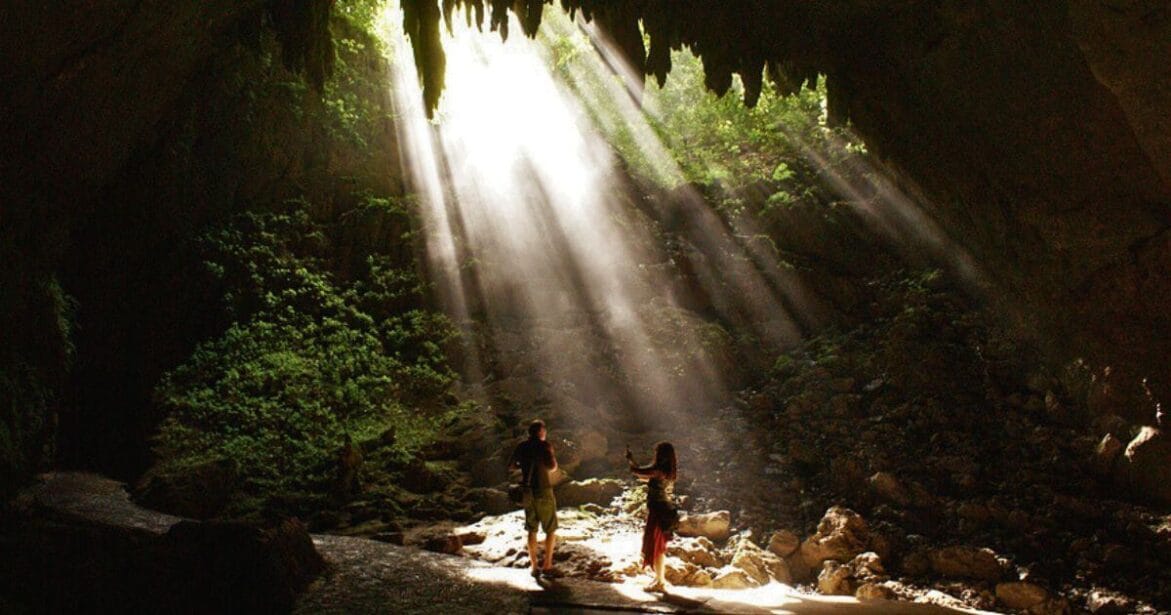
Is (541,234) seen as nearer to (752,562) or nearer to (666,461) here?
(666,461)

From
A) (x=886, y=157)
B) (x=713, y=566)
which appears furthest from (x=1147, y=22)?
(x=713, y=566)

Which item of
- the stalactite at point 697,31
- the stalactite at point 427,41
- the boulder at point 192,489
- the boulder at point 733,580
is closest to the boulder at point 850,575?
the boulder at point 733,580

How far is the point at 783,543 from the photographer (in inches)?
325

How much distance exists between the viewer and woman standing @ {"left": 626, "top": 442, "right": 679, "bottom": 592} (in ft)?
22.2

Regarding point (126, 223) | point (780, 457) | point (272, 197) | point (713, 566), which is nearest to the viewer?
point (713, 566)

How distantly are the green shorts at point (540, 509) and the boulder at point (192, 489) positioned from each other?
479 centimetres

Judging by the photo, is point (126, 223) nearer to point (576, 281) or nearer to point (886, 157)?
point (576, 281)

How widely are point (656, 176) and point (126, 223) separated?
41.2 feet

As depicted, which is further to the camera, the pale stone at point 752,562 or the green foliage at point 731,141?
the green foliage at point 731,141

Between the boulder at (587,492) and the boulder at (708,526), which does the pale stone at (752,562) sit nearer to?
the boulder at (708,526)

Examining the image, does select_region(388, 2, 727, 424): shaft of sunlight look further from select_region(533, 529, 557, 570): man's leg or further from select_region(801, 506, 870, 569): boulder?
select_region(533, 529, 557, 570): man's leg

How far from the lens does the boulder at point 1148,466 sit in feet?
24.6

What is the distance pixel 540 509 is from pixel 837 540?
353 cm

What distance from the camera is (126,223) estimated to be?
42.3ft
